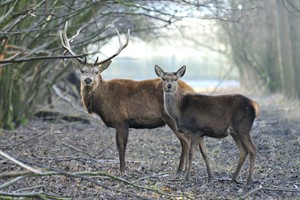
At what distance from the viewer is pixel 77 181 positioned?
988 centimetres

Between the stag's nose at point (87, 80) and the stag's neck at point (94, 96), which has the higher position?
the stag's nose at point (87, 80)

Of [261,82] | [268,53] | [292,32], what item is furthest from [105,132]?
[261,82]

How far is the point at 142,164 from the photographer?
12062 millimetres

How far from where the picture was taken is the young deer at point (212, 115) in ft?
31.8

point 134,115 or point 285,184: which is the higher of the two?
point 134,115

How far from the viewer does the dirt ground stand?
29.4ft

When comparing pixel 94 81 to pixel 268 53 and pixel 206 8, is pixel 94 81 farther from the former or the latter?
pixel 268 53

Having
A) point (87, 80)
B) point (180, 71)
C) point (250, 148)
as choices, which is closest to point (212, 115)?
point (250, 148)

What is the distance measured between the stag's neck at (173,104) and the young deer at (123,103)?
0.84 metres

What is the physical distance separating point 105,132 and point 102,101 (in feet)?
23.3

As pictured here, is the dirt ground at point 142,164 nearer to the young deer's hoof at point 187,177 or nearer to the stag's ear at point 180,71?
the young deer's hoof at point 187,177

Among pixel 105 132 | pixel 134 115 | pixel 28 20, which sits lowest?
pixel 105 132

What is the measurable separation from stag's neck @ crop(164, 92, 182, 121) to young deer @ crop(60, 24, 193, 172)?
2.77ft

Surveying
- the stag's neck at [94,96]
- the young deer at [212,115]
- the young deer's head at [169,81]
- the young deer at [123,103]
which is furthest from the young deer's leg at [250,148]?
the stag's neck at [94,96]
